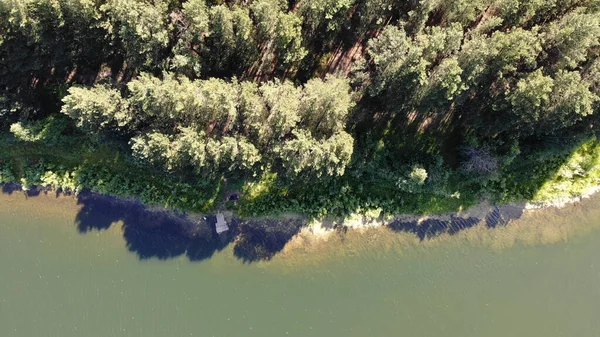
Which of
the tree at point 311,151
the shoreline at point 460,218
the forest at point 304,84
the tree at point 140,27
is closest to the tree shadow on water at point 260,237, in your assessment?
the shoreline at point 460,218

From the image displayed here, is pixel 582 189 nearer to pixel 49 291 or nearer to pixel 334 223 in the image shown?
pixel 334 223

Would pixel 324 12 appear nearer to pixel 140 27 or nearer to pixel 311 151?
pixel 311 151

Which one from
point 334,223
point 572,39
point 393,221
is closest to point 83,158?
point 334,223

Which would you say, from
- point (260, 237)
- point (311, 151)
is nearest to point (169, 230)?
point (260, 237)

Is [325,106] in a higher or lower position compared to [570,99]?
lower

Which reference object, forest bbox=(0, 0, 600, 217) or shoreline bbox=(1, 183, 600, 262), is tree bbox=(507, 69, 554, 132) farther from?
shoreline bbox=(1, 183, 600, 262)

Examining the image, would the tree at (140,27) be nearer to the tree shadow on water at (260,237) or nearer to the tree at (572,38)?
the tree shadow on water at (260,237)

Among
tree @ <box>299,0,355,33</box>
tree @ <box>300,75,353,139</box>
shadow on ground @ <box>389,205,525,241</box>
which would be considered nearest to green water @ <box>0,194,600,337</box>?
shadow on ground @ <box>389,205,525,241</box>
